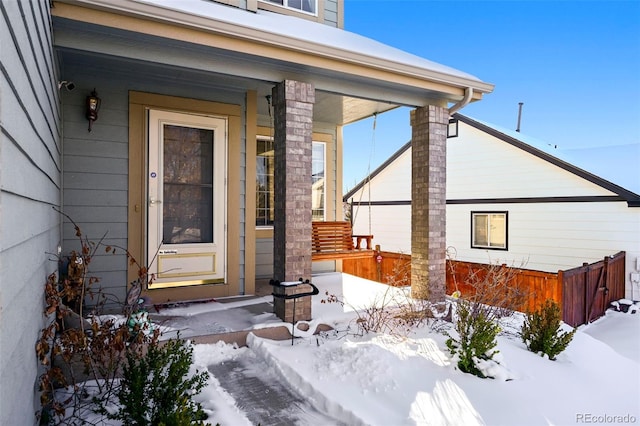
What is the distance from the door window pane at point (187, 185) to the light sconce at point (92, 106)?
76 cm

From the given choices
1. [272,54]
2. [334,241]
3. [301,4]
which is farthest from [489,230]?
[272,54]

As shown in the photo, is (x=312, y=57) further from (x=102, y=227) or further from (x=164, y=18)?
(x=102, y=227)

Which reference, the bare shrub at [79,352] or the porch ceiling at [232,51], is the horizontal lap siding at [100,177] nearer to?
the porch ceiling at [232,51]

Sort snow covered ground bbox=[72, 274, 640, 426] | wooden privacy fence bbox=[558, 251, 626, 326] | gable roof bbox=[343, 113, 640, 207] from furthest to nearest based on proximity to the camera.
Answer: gable roof bbox=[343, 113, 640, 207] < wooden privacy fence bbox=[558, 251, 626, 326] < snow covered ground bbox=[72, 274, 640, 426]

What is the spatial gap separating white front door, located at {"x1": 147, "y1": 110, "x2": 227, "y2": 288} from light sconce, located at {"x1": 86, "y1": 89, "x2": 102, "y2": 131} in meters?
0.58

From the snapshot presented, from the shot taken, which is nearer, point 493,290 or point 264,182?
point 493,290

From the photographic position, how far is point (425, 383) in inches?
121

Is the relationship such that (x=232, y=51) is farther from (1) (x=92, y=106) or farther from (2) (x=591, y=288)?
(2) (x=591, y=288)

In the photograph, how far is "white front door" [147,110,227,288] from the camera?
16.2 feet

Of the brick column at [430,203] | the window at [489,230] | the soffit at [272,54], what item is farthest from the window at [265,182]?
the window at [489,230]

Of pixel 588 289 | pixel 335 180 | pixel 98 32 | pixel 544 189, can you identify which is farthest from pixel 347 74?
pixel 544 189

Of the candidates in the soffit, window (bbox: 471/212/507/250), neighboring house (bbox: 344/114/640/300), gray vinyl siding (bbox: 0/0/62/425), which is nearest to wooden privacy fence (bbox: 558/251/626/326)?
neighboring house (bbox: 344/114/640/300)

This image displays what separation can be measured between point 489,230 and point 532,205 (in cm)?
139

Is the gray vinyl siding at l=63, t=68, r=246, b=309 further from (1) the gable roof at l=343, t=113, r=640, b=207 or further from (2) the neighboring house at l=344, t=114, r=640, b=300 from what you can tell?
(2) the neighboring house at l=344, t=114, r=640, b=300
